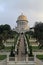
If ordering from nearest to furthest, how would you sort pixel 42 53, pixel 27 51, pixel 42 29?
pixel 27 51 → pixel 42 53 → pixel 42 29

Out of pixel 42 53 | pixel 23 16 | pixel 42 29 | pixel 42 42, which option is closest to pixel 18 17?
pixel 23 16

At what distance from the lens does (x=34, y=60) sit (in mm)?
20812

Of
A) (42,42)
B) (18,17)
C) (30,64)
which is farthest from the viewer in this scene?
(18,17)

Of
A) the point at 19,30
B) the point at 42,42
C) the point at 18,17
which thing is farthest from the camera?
the point at 18,17

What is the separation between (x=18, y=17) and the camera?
3250 inches

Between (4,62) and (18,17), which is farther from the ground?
(18,17)

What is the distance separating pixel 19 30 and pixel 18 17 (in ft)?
21.7

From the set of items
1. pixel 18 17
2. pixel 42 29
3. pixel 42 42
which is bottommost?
pixel 42 42

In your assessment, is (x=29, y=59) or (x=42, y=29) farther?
(x=42, y=29)

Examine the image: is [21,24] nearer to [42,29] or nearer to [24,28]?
[24,28]

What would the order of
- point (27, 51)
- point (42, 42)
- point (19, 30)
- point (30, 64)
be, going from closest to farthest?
point (30, 64)
point (27, 51)
point (42, 42)
point (19, 30)

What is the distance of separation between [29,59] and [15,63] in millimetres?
1265

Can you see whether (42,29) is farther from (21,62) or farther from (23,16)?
(21,62)

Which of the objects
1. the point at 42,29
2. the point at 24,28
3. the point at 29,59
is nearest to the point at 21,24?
the point at 24,28
